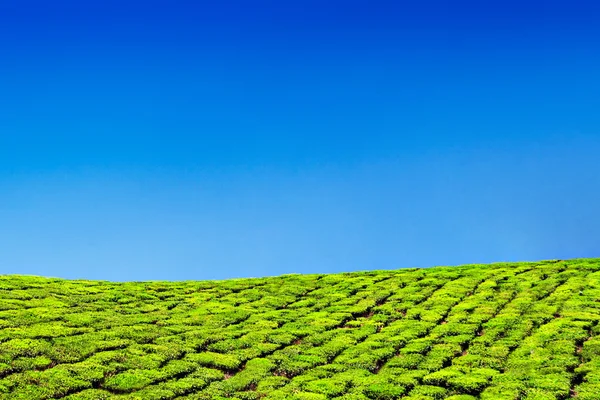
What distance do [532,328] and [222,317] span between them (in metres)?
14.8

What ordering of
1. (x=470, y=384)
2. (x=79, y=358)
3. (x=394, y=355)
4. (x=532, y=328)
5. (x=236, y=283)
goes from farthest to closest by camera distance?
(x=236, y=283) < (x=532, y=328) < (x=394, y=355) < (x=79, y=358) < (x=470, y=384)

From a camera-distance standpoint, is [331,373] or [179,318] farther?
[179,318]

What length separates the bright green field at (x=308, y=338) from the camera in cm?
2111

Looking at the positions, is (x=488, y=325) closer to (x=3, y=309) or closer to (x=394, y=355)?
(x=394, y=355)

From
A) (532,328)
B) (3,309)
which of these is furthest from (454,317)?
(3,309)

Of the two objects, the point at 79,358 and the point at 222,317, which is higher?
the point at 222,317

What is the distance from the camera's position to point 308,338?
88.8 ft

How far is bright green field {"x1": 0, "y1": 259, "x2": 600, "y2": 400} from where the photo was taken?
21.1m

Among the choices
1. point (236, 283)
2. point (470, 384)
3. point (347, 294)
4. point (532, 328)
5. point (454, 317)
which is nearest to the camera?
point (470, 384)

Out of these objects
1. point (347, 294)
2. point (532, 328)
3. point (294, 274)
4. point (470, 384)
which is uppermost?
point (294, 274)

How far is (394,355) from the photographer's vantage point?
24859 millimetres

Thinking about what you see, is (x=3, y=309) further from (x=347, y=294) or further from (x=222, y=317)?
(x=347, y=294)

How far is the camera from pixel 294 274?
4072cm

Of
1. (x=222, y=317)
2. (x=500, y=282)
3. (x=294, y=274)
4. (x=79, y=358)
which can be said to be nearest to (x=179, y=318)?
(x=222, y=317)
